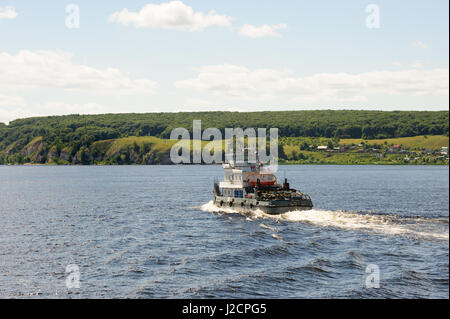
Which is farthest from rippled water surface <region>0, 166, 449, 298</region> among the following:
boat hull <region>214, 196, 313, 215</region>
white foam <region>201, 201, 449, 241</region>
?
boat hull <region>214, 196, 313, 215</region>

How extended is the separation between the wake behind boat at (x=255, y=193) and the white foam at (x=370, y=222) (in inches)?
46.2

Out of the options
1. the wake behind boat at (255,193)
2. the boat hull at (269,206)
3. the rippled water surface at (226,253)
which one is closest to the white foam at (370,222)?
the rippled water surface at (226,253)

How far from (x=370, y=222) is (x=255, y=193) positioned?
1957 cm

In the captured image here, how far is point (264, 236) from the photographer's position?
56.6 meters

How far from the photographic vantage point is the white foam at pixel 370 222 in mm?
54631

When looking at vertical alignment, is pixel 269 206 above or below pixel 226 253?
above

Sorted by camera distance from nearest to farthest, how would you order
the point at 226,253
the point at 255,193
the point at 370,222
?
the point at 226,253
the point at 370,222
the point at 255,193

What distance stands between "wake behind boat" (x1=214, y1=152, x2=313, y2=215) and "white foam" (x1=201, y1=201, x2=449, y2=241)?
3.85ft

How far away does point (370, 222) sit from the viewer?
63438 mm

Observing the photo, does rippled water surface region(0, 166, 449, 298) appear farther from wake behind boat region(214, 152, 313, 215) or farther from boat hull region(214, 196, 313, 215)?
wake behind boat region(214, 152, 313, 215)

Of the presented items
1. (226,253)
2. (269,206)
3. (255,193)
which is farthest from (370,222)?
(226,253)

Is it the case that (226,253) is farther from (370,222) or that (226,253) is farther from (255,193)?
(255,193)

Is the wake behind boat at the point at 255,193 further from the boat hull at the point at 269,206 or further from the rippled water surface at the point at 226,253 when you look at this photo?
the rippled water surface at the point at 226,253
